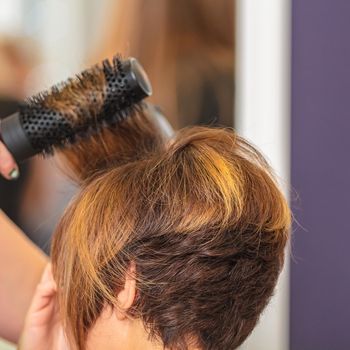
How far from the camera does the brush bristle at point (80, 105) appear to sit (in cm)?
81

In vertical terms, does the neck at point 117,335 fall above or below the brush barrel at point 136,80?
below

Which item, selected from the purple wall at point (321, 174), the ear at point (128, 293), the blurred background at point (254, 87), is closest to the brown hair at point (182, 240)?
the ear at point (128, 293)

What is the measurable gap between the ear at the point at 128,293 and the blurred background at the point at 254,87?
0.47m

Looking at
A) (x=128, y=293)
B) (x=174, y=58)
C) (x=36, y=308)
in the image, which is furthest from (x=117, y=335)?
(x=174, y=58)

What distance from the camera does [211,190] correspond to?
0.69 metres

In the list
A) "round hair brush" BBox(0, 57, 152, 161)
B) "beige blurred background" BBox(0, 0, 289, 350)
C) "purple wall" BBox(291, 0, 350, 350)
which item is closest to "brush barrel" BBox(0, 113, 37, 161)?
"round hair brush" BBox(0, 57, 152, 161)

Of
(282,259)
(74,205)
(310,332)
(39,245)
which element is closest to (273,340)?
(310,332)

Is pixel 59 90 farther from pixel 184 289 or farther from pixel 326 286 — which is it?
pixel 326 286

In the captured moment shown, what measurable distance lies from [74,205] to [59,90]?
17cm

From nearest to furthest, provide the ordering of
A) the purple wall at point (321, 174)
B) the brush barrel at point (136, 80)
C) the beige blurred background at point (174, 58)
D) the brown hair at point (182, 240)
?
the brown hair at point (182, 240), the brush barrel at point (136, 80), the beige blurred background at point (174, 58), the purple wall at point (321, 174)

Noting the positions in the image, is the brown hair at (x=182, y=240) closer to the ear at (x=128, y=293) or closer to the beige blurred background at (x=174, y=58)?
the ear at (x=128, y=293)

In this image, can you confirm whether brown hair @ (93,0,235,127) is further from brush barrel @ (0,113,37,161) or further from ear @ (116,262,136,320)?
ear @ (116,262,136,320)

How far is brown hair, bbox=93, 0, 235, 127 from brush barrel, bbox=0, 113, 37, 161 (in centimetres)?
43

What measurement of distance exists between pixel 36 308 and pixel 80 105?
0.28 m
